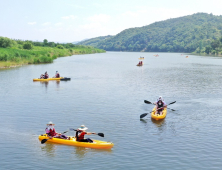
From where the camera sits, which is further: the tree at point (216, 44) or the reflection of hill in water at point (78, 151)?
the tree at point (216, 44)

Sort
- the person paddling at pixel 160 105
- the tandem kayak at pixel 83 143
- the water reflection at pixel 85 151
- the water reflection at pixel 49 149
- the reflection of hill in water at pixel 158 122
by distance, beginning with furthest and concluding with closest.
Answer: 1. the person paddling at pixel 160 105
2. the reflection of hill in water at pixel 158 122
3. the tandem kayak at pixel 83 143
4. the water reflection at pixel 49 149
5. the water reflection at pixel 85 151

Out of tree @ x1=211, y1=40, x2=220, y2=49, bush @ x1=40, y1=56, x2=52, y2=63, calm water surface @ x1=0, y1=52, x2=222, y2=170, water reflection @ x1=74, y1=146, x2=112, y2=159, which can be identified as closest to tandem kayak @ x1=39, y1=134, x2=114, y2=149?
water reflection @ x1=74, y1=146, x2=112, y2=159

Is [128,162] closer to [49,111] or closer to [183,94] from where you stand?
[49,111]

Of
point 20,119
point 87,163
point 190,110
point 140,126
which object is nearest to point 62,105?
point 20,119

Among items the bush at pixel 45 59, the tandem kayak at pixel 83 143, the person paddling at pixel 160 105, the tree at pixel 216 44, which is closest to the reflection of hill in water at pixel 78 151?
the tandem kayak at pixel 83 143

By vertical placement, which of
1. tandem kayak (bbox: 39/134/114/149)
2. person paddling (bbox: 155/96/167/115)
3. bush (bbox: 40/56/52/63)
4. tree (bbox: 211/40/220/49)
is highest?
tree (bbox: 211/40/220/49)

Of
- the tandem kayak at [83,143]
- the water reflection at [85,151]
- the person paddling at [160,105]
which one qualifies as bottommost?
the water reflection at [85,151]

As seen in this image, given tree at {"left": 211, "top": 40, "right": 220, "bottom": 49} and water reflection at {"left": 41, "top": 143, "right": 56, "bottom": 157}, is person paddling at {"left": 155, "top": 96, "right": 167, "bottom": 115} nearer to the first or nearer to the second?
water reflection at {"left": 41, "top": 143, "right": 56, "bottom": 157}

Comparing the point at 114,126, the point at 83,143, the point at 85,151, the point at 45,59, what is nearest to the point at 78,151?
the point at 85,151

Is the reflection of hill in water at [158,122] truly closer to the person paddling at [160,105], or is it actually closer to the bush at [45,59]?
the person paddling at [160,105]

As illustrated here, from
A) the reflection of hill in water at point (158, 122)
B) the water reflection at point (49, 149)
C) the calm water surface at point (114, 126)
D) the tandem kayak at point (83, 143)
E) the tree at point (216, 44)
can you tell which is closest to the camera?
the calm water surface at point (114, 126)

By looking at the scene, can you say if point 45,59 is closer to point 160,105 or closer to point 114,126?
point 160,105

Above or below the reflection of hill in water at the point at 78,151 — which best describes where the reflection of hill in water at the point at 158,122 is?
above

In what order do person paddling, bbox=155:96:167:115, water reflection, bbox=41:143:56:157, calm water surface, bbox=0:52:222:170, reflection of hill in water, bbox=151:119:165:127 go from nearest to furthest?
calm water surface, bbox=0:52:222:170, water reflection, bbox=41:143:56:157, reflection of hill in water, bbox=151:119:165:127, person paddling, bbox=155:96:167:115
